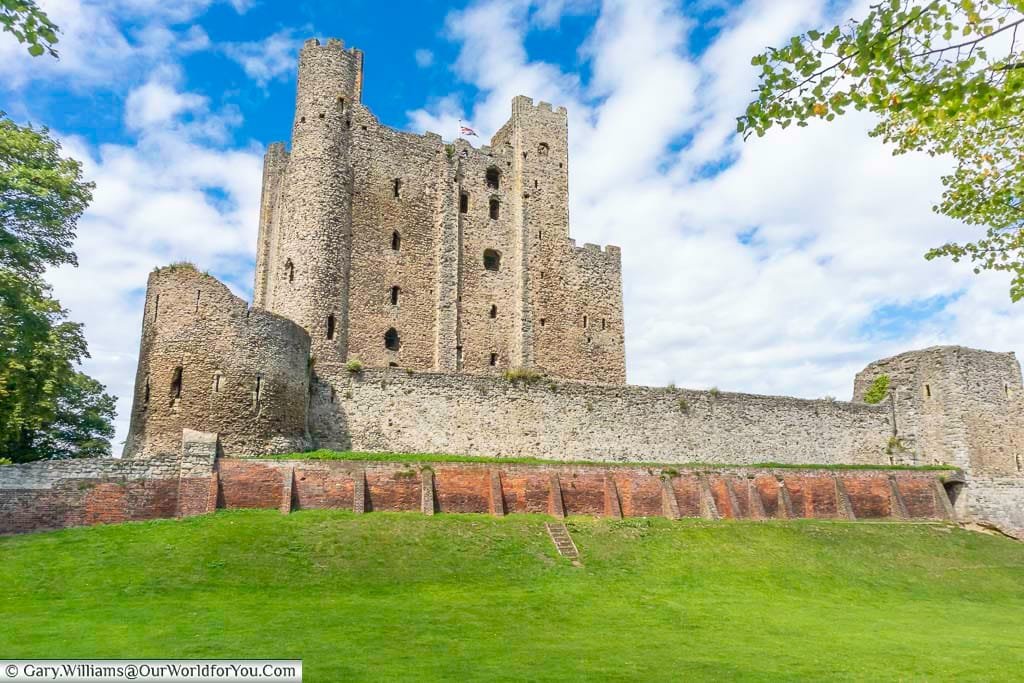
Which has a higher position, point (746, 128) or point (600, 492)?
point (746, 128)

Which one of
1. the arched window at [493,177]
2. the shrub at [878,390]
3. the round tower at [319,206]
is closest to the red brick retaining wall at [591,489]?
the shrub at [878,390]

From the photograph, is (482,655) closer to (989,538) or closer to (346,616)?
(346,616)

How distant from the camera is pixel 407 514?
21641 millimetres

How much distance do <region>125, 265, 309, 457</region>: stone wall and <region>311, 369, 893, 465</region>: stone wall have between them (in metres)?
3.36

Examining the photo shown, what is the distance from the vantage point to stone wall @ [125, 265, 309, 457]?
22359mm

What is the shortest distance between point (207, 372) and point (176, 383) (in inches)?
37.0

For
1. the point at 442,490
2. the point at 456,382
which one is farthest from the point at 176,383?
the point at 456,382

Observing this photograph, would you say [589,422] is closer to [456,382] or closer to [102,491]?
[456,382]

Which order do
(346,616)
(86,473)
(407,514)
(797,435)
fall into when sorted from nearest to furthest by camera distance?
(346,616) → (86,473) → (407,514) → (797,435)

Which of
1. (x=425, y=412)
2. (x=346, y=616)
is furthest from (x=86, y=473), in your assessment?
(x=425, y=412)

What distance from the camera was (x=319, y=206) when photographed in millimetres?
33375

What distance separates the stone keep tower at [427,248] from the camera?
33531 mm

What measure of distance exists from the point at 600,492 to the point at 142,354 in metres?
15.0

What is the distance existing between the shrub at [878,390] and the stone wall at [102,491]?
101ft
